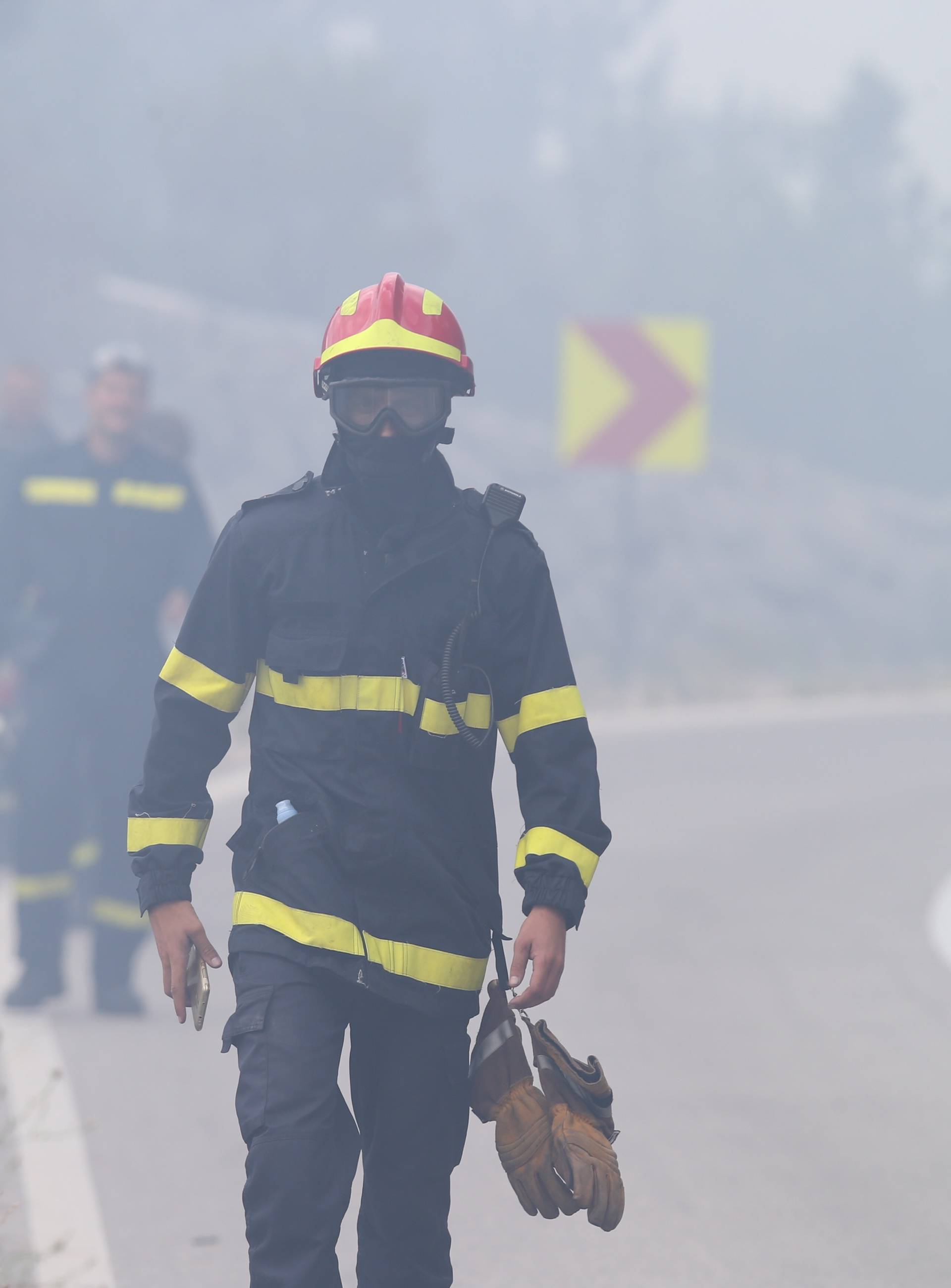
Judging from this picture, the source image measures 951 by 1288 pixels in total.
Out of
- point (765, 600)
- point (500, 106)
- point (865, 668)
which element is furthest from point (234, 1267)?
point (500, 106)

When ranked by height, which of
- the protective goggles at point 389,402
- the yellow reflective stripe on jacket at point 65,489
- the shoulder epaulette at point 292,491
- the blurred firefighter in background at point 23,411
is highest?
the blurred firefighter in background at point 23,411

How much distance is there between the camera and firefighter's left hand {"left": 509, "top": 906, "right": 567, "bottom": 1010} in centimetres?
335

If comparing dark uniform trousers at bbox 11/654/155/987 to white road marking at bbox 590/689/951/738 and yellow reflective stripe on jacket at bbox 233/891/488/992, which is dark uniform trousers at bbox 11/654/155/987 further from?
white road marking at bbox 590/689/951/738

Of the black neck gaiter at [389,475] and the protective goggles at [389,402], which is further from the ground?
the protective goggles at [389,402]

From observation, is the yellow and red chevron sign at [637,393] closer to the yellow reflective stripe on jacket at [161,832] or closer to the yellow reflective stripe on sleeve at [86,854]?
the yellow reflective stripe on sleeve at [86,854]

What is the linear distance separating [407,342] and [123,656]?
12.5 ft

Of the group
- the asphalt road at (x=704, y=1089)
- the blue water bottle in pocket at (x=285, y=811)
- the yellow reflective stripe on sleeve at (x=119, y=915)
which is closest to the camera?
the blue water bottle in pocket at (x=285, y=811)

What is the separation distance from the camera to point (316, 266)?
145ft

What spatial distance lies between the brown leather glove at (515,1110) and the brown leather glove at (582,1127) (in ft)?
0.07

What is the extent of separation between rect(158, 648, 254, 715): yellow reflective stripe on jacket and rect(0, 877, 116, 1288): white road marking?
102 cm

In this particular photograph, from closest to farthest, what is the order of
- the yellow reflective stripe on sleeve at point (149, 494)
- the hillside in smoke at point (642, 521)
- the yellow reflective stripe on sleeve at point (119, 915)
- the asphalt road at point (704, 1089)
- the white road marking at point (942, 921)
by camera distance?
the asphalt road at point (704, 1089) < the yellow reflective stripe on sleeve at point (119, 915) < the yellow reflective stripe on sleeve at point (149, 494) < the white road marking at point (942, 921) < the hillside in smoke at point (642, 521)

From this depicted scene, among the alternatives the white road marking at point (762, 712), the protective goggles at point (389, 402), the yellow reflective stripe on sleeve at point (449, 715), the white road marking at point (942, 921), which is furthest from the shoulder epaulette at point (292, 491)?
the white road marking at point (762, 712)

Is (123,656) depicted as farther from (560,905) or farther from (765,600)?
(765,600)

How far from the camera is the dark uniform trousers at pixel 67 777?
699 centimetres
